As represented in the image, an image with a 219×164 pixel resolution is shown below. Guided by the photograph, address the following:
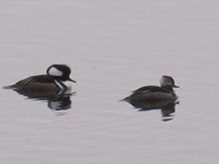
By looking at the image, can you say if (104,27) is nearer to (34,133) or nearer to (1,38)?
(1,38)

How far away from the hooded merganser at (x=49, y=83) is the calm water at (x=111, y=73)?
0.35m

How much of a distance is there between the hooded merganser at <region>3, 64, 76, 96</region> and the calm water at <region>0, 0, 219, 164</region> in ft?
1.14

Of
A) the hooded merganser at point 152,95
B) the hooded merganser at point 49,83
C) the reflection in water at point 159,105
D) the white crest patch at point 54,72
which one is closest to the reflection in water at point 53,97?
the hooded merganser at point 49,83

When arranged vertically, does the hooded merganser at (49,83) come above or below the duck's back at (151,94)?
above

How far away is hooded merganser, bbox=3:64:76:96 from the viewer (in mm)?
20531

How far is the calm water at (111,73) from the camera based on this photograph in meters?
15.7

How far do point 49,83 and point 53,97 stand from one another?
0.75 meters

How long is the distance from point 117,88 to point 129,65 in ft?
8.08

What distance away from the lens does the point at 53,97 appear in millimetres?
20250

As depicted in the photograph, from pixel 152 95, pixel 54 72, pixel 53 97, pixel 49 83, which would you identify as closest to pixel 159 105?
pixel 152 95

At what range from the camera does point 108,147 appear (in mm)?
15711

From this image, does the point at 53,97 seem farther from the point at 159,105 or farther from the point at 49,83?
the point at 159,105

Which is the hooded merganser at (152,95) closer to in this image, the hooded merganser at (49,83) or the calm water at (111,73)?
the calm water at (111,73)

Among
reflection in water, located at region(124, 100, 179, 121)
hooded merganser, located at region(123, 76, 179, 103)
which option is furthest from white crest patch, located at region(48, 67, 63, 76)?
reflection in water, located at region(124, 100, 179, 121)
